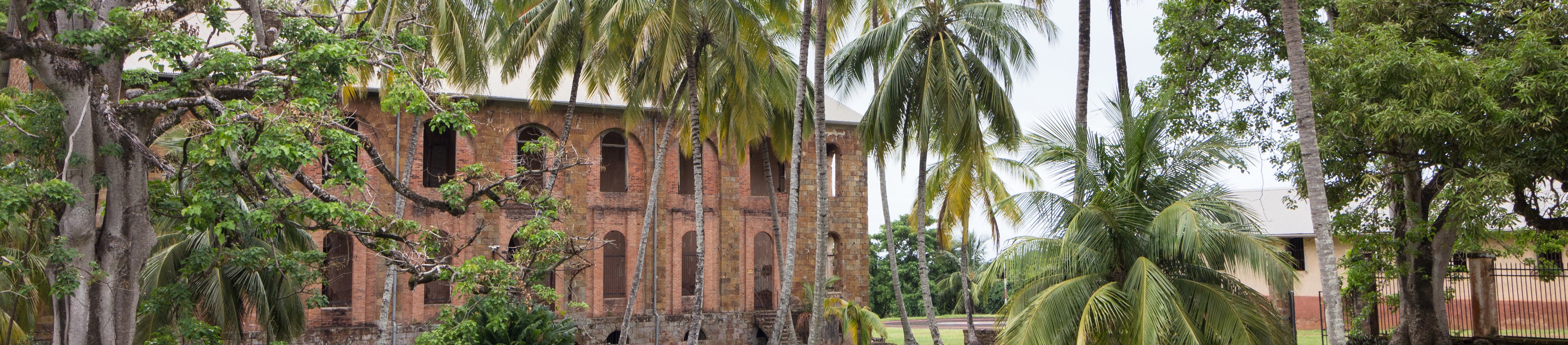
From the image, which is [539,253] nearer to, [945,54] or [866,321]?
[945,54]

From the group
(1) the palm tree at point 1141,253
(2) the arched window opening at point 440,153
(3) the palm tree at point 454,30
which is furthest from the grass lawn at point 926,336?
(1) the palm tree at point 1141,253

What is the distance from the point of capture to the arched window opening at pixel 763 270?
27766 mm

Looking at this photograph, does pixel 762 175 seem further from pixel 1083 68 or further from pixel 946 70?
pixel 1083 68

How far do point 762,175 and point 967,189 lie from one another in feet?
30.9

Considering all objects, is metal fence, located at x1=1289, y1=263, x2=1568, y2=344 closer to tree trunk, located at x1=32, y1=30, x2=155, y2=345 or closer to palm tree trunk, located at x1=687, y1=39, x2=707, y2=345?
palm tree trunk, located at x1=687, y1=39, x2=707, y2=345

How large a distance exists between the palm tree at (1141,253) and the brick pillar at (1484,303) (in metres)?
11.7

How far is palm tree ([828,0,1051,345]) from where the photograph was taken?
17766 mm

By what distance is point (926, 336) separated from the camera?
33875mm

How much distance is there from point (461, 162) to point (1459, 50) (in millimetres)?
18728

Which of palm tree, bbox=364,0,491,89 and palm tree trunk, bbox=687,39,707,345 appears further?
palm tree trunk, bbox=687,39,707,345

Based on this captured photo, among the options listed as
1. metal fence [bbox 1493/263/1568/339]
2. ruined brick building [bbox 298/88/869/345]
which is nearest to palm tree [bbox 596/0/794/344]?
ruined brick building [bbox 298/88/869/345]

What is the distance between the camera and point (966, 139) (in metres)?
18.0

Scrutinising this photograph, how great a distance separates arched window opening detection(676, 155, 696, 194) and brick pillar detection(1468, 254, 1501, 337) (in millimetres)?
17416

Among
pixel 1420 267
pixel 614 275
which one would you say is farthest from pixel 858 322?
pixel 1420 267
